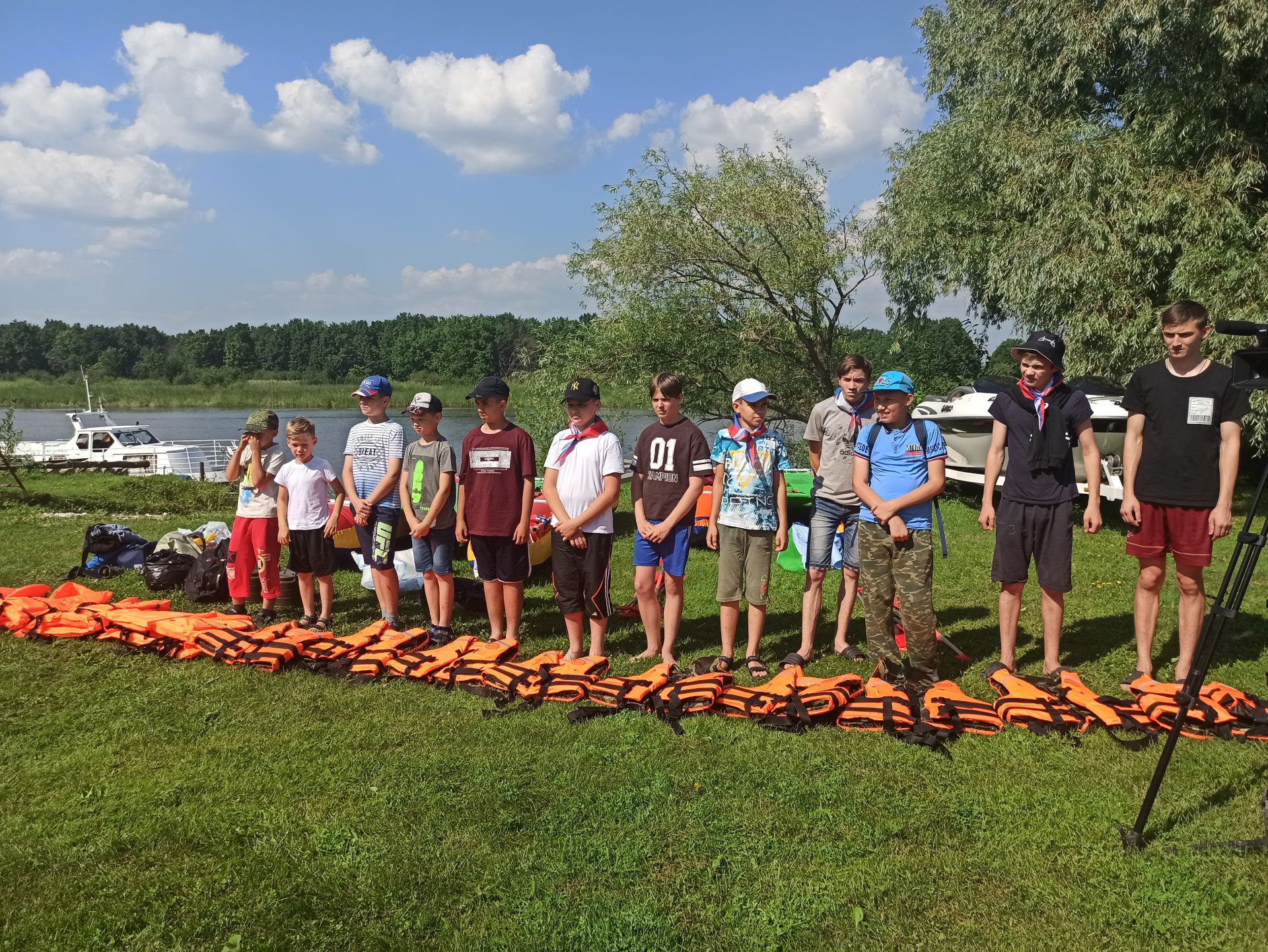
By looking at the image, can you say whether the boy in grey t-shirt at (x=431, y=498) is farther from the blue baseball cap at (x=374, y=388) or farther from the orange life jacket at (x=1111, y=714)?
the orange life jacket at (x=1111, y=714)

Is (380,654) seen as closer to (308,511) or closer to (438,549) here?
(438,549)

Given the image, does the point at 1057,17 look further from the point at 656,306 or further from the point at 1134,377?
the point at 1134,377

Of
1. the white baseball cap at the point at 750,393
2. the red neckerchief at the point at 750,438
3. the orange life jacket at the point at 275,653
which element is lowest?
the orange life jacket at the point at 275,653

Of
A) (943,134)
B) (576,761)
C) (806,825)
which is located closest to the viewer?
(806,825)

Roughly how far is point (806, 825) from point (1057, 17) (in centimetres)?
1353

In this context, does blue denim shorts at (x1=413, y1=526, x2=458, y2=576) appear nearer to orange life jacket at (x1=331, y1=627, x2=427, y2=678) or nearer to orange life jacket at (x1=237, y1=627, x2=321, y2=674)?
orange life jacket at (x1=331, y1=627, x2=427, y2=678)

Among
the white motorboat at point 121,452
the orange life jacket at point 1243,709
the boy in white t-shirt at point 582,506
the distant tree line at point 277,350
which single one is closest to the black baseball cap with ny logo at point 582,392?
the boy in white t-shirt at point 582,506

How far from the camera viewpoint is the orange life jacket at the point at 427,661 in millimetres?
5188

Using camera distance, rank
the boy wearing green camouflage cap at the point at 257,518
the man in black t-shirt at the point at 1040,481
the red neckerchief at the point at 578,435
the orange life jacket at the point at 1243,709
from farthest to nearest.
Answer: the boy wearing green camouflage cap at the point at 257,518
the red neckerchief at the point at 578,435
the man in black t-shirt at the point at 1040,481
the orange life jacket at the point at 1243,709

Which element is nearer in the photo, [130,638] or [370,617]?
[130,638]

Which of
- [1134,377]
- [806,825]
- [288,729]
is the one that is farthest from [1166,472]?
[288,729]

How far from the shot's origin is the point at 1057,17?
40.9 ft

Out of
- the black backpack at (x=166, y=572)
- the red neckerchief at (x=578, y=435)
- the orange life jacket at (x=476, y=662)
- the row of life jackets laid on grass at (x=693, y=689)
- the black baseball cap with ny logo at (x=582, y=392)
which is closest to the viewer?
the row of life jackets laid on grass at (x=693, y=689)

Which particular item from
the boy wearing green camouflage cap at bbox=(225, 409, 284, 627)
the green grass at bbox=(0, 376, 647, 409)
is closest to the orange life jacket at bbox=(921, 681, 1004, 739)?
the boy wearing green camouflage cap at bbox=(225, 409, 284, 627)
